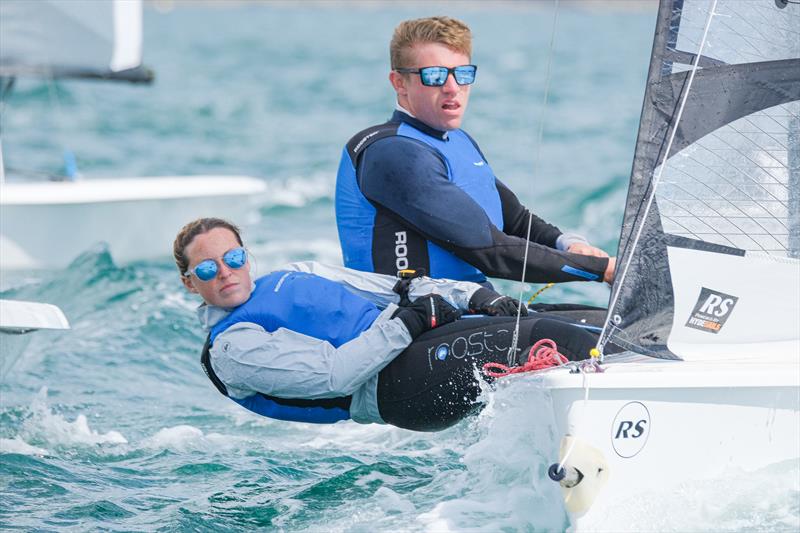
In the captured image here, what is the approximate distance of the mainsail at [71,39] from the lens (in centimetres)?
714

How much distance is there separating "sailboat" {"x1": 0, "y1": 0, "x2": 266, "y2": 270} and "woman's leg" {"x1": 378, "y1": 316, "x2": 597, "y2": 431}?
3863 millimetres

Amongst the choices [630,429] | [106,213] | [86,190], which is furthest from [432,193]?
[106,213]

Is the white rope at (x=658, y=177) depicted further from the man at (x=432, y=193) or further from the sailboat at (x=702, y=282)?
the man at (x=432, y=193)

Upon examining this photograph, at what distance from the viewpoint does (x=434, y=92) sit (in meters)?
3.34

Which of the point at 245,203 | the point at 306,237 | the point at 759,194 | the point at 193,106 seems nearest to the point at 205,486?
the point at 759,194

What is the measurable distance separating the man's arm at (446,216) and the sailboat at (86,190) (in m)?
3.70

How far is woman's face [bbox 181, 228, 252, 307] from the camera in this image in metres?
3.17

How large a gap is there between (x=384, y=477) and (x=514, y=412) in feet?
2.88

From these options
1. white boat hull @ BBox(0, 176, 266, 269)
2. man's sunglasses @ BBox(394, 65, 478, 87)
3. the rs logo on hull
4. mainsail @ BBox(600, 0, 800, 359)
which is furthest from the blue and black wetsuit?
white boat hull @ BBox(0, 176, 266, 269)

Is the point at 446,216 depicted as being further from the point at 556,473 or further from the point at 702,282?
the point at 556,473

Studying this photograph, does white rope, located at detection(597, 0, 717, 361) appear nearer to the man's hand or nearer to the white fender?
the white fender

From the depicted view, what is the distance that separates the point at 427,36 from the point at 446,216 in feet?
1.71

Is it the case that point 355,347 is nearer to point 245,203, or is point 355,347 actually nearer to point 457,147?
point 457,147

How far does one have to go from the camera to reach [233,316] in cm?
318
